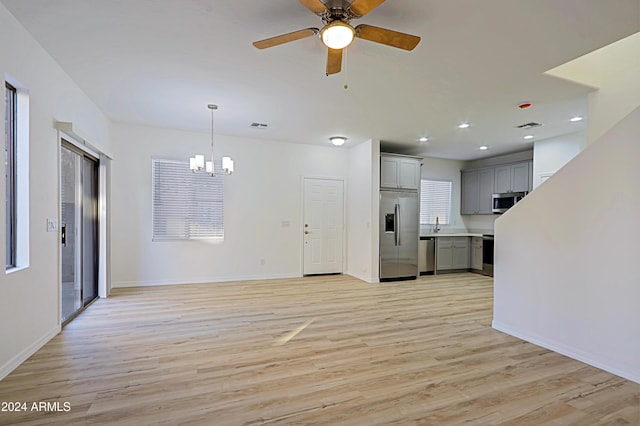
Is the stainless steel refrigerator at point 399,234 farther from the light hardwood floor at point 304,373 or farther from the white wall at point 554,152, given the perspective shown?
the white wall at point 554,152

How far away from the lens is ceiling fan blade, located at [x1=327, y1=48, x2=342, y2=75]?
2.45 meters

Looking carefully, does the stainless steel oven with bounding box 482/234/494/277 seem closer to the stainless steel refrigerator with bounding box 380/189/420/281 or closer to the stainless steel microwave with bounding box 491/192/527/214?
the stainless steel microwave with bounding box 491/192/527/214

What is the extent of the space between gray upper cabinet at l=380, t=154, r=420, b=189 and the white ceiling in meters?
1.22

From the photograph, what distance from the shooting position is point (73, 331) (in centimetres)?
348

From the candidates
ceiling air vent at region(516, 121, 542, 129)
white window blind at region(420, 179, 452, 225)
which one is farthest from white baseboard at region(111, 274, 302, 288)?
ceiling air vent at region(516, 121, 542, 129)

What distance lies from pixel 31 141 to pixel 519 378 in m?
4.74

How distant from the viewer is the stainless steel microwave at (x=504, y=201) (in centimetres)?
672

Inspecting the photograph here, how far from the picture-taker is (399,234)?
6.52 metres

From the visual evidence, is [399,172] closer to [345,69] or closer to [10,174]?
[345,69]

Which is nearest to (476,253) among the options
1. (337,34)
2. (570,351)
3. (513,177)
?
(513,177)

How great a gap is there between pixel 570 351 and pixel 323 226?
471 centimetres

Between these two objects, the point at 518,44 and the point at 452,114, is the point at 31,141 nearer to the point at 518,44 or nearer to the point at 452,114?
the point at 518,44

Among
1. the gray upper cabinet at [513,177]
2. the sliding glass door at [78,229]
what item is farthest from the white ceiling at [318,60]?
the gray upper cabinet at [513,177]

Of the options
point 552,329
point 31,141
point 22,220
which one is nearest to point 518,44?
point 552,329
